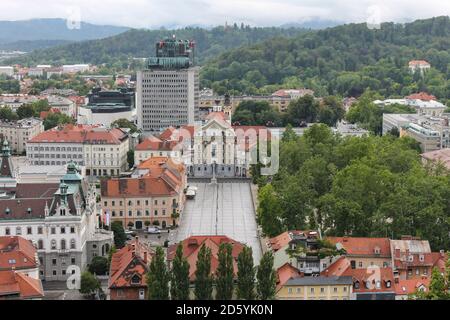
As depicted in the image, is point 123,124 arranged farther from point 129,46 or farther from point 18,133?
point 129,46

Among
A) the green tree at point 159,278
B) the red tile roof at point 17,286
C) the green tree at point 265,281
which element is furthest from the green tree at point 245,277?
the red tile roof at point 17,286

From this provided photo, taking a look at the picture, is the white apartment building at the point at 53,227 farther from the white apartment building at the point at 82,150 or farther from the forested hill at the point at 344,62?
the forested hill at the point at 344,62

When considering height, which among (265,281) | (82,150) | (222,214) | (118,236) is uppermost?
(265,281)

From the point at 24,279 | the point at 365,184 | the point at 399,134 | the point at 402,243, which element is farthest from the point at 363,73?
the point at 24,279

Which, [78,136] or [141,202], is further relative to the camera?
[78,136]

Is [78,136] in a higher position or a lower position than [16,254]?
lower

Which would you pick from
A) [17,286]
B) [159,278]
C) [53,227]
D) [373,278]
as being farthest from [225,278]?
[53,227]

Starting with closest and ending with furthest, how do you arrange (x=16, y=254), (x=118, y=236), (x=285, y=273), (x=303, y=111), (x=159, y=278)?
(x=159, y=278) → (x=285, y=273) → (x=16, y=254) → (x=118, y=236) → (x=303, y=111)

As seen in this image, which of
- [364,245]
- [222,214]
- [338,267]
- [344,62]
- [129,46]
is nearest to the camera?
[338,267]
